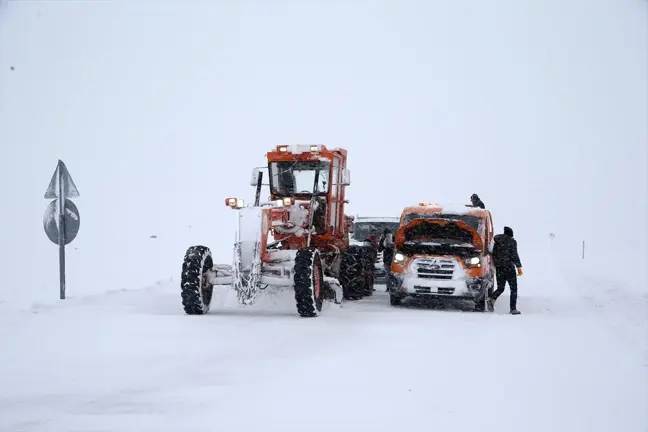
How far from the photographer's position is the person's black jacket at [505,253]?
1374 centimetres

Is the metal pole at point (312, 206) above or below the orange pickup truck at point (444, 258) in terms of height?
above

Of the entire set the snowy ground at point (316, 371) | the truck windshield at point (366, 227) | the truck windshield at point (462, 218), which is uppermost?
the truck windshield at point (462, 218)

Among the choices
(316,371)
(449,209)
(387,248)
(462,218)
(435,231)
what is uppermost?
(449,209)

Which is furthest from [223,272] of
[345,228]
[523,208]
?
[523,208]

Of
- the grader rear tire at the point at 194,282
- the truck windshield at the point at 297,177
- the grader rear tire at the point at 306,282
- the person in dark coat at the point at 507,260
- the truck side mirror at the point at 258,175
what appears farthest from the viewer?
the truck windshield at the point at 297,177

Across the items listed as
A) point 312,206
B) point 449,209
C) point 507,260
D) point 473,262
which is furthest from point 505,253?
point 312,206

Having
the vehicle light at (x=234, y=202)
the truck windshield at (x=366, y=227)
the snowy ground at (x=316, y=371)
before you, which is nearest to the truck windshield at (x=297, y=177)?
the vehicle light at (x=234, y=202)

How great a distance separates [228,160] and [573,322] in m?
113

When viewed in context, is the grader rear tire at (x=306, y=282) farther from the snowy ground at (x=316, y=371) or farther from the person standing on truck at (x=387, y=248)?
the person standing on truck at (x=387, y=248)

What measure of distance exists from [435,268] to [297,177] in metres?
3.17

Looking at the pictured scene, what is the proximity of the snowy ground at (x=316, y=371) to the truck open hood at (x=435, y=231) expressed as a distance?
84.6 inches

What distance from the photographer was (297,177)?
576 inches

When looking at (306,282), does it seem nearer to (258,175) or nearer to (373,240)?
(258,175)
